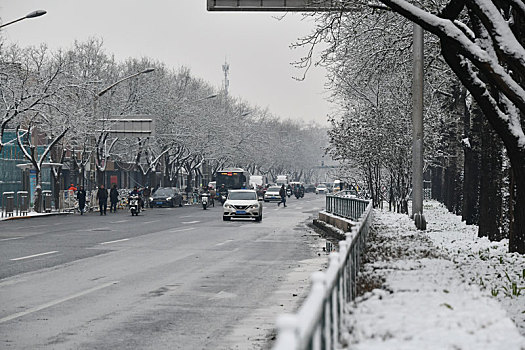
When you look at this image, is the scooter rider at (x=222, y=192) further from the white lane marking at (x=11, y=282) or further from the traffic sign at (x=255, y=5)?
the white lane marking at (x=11, y=282)

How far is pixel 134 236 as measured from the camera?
27.7 metres

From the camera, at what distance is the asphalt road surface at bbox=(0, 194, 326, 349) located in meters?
9.77

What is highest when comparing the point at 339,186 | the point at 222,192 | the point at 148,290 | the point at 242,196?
the point at 339,186

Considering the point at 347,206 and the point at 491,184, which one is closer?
the point at 491,184

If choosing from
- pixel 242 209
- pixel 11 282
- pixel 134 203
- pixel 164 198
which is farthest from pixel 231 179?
pixel 11 282

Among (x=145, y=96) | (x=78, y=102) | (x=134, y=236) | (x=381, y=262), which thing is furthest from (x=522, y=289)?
(x=145, y=96)

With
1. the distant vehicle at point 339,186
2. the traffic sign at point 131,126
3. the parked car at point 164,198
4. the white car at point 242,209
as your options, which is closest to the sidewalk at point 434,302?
the white car at point 242,209

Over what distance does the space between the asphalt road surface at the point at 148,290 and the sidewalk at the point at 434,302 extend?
1.46 metres

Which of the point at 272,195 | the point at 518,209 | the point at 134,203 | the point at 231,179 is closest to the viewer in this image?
the point at 518,209

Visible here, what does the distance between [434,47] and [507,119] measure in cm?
1064

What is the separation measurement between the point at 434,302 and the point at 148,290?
20.9 feet

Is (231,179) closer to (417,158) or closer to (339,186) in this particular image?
(339,186)

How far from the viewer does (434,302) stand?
8.62 m

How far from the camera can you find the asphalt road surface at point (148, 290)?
9.77 meters
